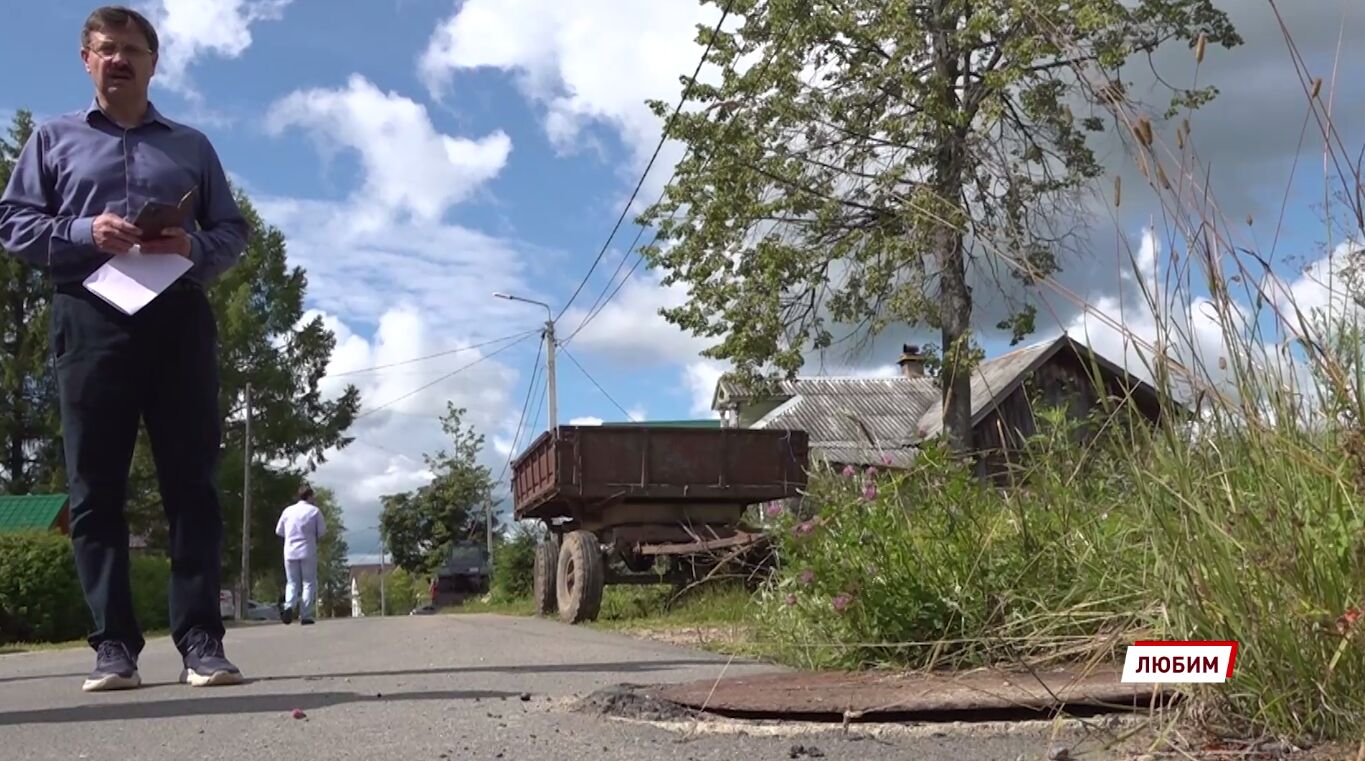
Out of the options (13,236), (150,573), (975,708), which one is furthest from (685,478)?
(150,573)

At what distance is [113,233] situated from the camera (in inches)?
153

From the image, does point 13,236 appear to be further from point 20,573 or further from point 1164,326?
point 20,573

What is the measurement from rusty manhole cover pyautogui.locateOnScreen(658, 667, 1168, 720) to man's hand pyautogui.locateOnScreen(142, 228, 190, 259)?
204 cm

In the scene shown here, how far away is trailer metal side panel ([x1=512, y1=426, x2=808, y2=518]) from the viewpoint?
11.9m

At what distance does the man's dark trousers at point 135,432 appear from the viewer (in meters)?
4.04

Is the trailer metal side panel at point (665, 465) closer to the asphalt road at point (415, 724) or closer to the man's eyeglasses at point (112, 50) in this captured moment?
the asphalt road at point (415, 724)

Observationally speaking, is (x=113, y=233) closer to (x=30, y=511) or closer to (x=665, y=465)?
(x=665, y=465)

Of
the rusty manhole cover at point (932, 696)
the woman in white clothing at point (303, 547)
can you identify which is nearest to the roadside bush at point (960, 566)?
the rusty manhole cover at point (932, 696)

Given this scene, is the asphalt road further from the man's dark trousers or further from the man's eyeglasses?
the man's eyeglasses

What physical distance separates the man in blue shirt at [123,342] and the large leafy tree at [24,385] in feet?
123

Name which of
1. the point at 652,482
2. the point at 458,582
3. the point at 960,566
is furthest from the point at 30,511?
the point at 458,582

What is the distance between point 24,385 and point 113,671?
39.0 metres

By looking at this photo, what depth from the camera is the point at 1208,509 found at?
7.86 feet

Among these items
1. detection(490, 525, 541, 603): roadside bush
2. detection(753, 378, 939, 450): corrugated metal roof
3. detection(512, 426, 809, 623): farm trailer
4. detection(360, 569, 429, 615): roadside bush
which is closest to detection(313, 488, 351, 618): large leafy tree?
detection(360, 569, 429, 615): roadside bush
